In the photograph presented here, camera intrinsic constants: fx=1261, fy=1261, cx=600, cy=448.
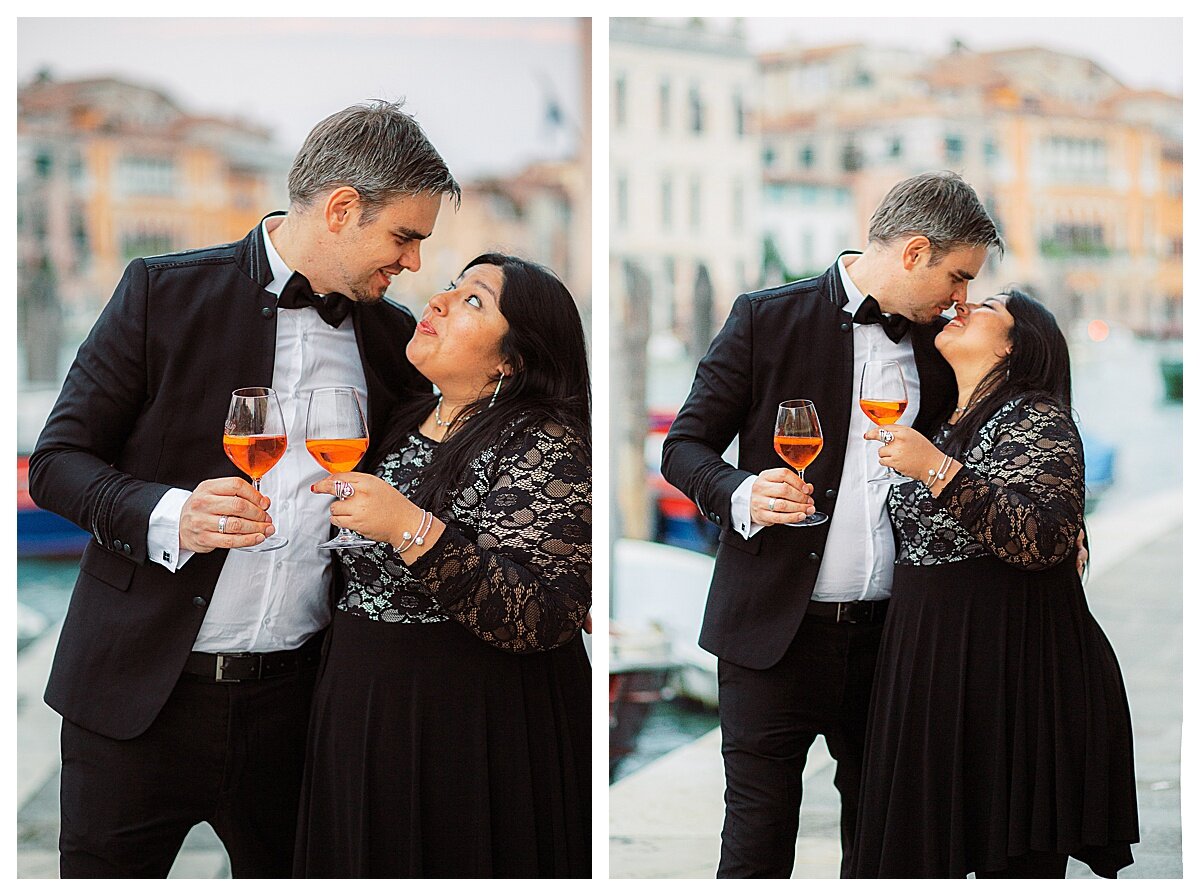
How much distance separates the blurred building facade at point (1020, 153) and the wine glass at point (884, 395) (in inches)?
17.2

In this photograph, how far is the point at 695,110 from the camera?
299 centimetres

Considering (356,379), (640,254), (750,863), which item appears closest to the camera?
(356,379)

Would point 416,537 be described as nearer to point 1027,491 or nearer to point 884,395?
point 884,395

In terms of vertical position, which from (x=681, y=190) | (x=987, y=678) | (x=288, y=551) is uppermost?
(x=681, y=190)

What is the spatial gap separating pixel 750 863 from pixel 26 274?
7.23 feet

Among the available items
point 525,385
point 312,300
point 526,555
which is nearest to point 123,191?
point 312,300

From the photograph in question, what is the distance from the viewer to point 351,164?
2281mm

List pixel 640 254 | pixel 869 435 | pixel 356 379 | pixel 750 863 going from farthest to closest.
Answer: pixel 640 254, pixel 750 863, pixel 356 379, pixel 869 435

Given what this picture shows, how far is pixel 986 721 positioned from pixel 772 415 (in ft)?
2.46

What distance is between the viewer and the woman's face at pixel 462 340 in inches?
92.9
